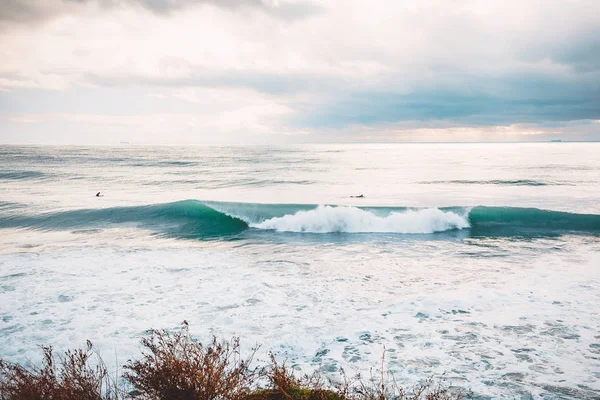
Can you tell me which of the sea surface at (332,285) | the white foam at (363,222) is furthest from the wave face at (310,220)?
the sea surface at (332,285)

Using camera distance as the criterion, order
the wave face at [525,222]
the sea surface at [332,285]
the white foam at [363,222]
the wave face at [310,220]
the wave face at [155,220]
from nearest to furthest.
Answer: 1. the sea surface at [332,285]
2. the wave face at [525,222]
3. the wave face at [310,220]
4. the white foam at [363,222]
5. the wave face at [155,220]

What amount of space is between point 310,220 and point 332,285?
9385mm

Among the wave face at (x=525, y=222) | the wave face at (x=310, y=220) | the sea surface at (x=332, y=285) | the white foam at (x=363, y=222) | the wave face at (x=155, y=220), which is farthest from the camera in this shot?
the wave face at (x=155, y=220)

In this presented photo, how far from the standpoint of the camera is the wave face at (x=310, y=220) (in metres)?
17.5

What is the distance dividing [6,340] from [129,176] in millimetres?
38833

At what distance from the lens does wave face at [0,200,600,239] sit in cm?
1745

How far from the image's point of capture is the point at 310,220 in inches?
731

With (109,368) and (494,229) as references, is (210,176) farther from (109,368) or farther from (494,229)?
(109,368)

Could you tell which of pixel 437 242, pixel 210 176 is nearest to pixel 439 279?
pixel 437 242

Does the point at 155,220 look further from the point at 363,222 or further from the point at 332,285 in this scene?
the point at 332,285

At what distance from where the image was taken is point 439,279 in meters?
9.69

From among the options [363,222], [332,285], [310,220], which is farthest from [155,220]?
[332,285]

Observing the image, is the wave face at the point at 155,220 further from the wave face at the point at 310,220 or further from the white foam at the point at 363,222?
the white foam at the point at 363,222

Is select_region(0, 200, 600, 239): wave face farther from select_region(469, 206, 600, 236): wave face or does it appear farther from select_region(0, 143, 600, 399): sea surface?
select_region(0, 143, 600, 399): sea surface
